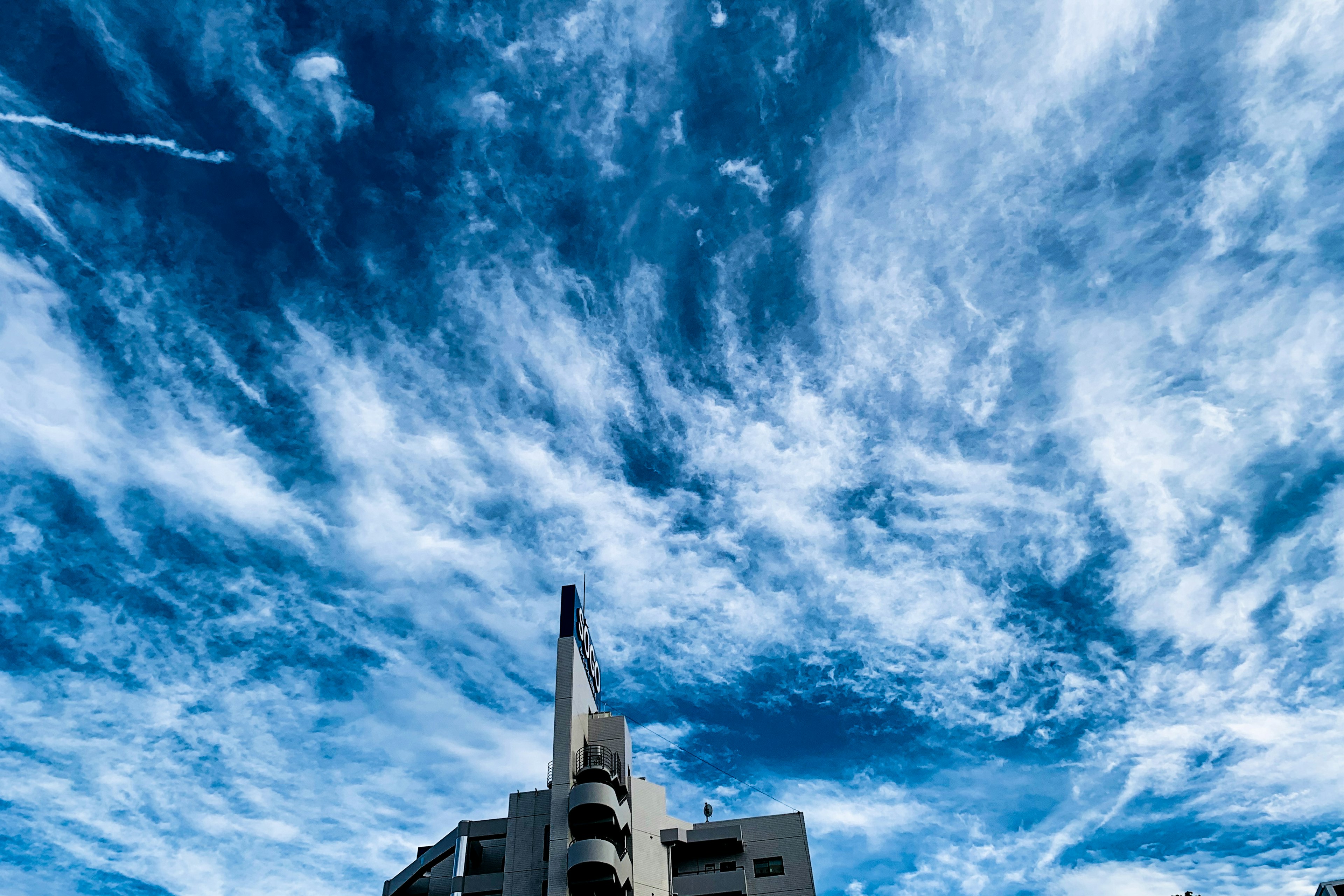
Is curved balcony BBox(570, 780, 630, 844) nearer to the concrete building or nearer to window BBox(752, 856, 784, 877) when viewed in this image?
the concrete building

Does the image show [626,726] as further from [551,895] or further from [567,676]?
[551,895]

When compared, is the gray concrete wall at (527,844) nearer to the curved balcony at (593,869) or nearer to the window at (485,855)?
the window at (485,855)

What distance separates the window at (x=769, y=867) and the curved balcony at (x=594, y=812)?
16703 mm

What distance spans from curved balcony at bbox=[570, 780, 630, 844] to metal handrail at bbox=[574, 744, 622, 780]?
8.14 ft

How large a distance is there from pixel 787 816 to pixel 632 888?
1715 cm

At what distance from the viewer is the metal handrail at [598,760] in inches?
2522

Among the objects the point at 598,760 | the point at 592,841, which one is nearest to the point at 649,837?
the point at 598,760

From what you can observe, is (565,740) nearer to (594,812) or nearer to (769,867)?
(594,812)

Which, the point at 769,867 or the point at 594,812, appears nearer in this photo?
the point at 594,812

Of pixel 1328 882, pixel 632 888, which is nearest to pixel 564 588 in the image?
pixel 632 888

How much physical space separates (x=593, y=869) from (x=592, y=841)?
172 centimetres

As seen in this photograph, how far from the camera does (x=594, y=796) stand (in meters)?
60.2

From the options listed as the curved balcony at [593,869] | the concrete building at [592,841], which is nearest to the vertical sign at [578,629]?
the concrete building at [592,841]

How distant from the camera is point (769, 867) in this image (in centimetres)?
7175
